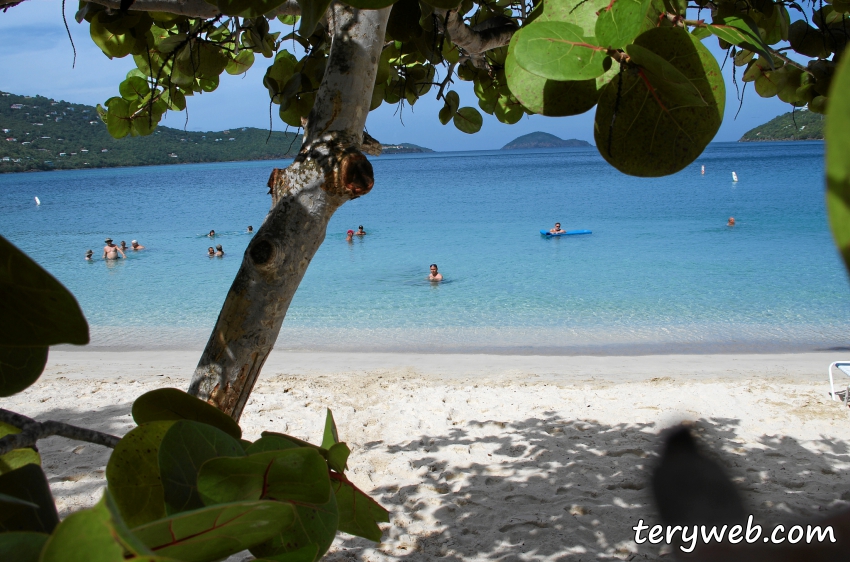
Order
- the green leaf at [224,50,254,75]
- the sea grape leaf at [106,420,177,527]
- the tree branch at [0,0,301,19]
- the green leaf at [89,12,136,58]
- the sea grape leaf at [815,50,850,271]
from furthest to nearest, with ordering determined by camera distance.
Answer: the green leaf at [224,50,254,75] < the tree branch at [0,0,301,19] < the green leaf at [89,12,136,58] < the sea grape leaf at [106,420,177,527] < the sea grape leaf at [815,50,850,271]

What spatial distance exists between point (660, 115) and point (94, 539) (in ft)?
1.98

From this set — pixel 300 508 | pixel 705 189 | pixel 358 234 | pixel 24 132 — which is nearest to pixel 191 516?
pixel 300 508

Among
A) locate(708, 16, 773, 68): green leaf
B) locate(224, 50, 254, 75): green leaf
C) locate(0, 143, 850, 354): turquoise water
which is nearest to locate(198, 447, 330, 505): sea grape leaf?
locate(708, 16, 773, 68): green leaf

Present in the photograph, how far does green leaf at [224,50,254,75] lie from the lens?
260 cm

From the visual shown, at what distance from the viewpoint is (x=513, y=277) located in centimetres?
1639

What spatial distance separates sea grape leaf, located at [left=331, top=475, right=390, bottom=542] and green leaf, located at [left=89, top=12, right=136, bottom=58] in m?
1.53

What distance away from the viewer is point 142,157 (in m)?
89.8

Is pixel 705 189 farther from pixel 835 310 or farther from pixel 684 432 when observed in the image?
pixel 684 432

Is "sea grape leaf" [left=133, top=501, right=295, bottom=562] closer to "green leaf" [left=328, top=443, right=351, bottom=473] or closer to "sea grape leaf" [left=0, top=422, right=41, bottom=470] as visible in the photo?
"green leaf" [left=328, top=443, right=351, bottom=473]

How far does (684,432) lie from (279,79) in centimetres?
210

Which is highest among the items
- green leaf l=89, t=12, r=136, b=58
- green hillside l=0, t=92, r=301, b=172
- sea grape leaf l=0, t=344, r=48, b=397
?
green hillside l=0, t=92, r=301, b=172

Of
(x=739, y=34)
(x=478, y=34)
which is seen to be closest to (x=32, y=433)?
(x=739, y=34)

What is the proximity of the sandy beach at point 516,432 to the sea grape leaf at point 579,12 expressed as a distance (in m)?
2.26

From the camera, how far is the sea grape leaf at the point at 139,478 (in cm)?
50
